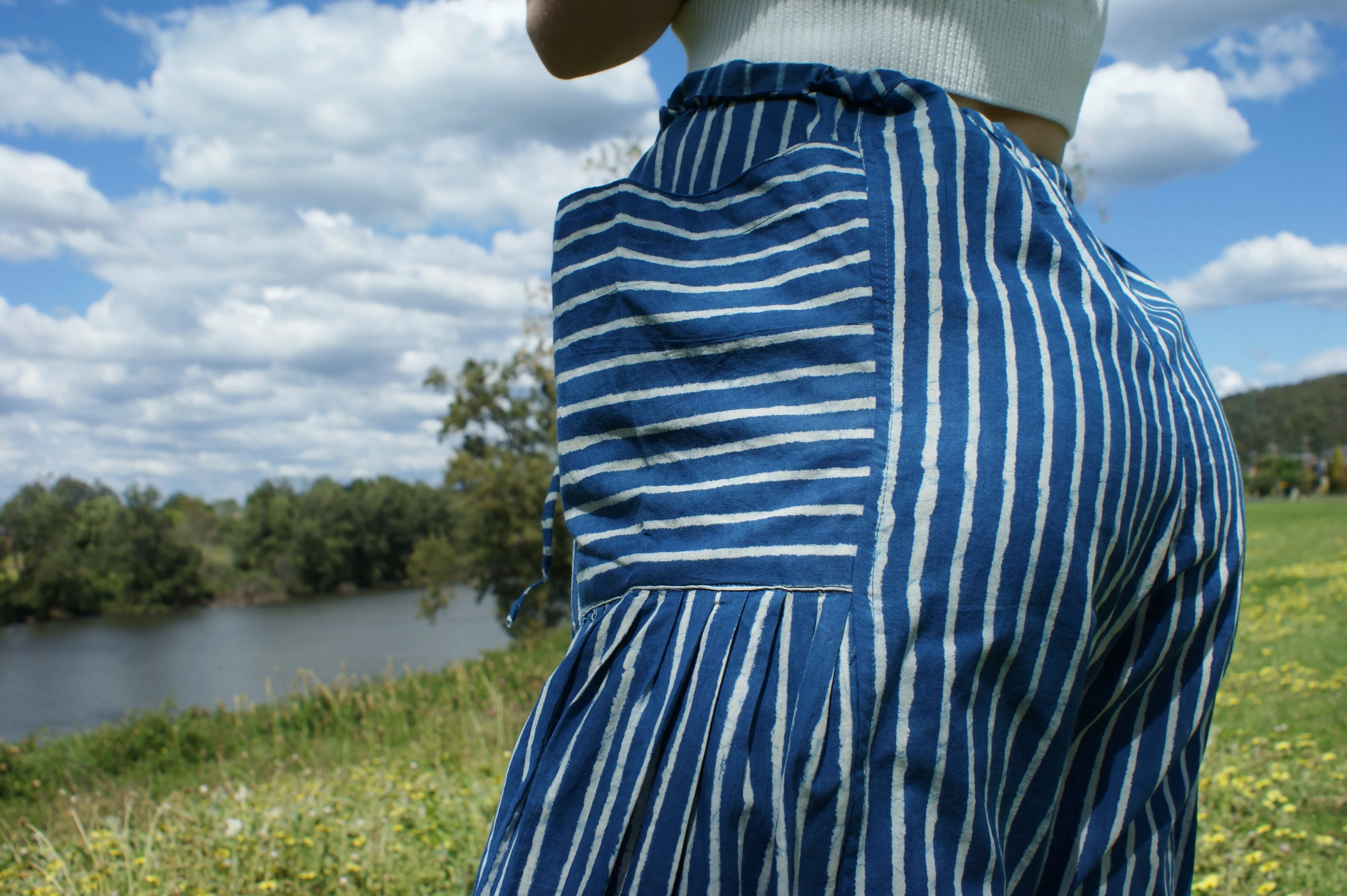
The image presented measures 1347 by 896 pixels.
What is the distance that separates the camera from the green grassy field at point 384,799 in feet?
9.20

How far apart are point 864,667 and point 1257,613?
473 inches

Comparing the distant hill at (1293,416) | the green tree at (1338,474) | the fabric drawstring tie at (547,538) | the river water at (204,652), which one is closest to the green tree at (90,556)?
the river water at (204,652)

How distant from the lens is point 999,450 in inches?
27.2

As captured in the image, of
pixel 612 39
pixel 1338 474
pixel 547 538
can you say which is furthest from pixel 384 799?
pixel 1338 474

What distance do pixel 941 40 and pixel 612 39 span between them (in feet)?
1.16

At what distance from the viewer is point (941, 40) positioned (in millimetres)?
903

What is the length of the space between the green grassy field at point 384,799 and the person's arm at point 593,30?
2479 millimetres

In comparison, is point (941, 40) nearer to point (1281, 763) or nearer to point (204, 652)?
point (1281, 763)

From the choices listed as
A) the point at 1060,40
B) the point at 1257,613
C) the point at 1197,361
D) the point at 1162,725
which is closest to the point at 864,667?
the point at 1162,725

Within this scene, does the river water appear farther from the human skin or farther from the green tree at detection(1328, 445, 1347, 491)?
the green tree at detection(1328, 445, 1347, 491)

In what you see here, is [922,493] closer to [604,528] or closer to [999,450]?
[999,450]

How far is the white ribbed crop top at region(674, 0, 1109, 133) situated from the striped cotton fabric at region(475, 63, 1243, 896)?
90 millimetres

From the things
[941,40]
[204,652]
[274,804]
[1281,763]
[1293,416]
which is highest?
[1293,416]

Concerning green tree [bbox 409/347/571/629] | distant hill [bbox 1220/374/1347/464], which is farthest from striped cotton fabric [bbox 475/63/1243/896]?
distant hill [bbox 1220/374/1347/464]
